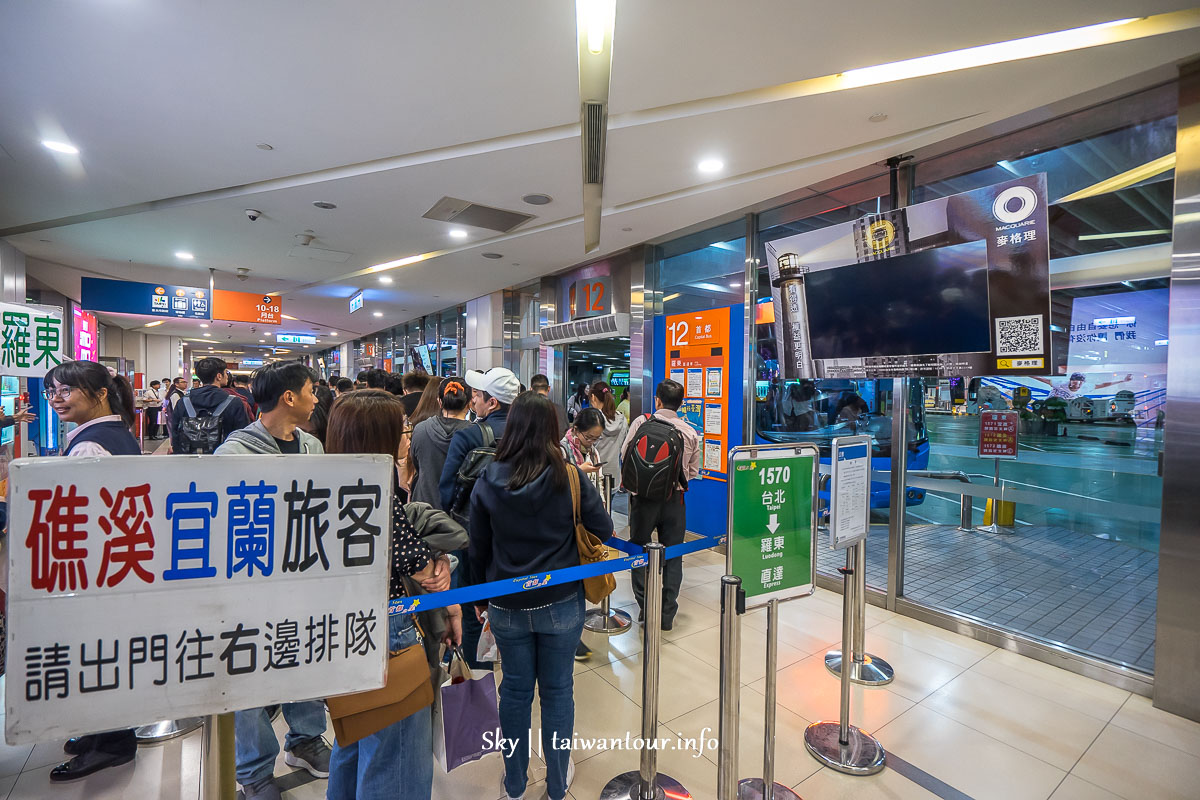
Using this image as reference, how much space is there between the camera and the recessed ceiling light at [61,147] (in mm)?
3602

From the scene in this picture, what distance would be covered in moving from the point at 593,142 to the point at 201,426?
138 inches

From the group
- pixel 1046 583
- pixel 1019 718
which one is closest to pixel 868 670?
pixel 1019 718

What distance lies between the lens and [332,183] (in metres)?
4.29

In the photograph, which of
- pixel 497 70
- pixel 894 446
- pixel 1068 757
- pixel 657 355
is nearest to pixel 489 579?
pixel 497 70

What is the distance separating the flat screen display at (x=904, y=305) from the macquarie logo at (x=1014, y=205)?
182mm

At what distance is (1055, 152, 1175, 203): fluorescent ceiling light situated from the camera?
2965mm

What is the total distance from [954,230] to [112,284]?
32.8ft

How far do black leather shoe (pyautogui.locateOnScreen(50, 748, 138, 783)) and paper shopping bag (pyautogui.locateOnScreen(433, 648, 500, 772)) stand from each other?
1692 millimetres

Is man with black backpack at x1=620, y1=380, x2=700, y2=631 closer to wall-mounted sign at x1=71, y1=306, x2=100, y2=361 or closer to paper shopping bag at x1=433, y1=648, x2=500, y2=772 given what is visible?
paper shopping bag at x1=433, y1=648, x2=500, y2=772

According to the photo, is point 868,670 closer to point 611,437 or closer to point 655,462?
point 655,462

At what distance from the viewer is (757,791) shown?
2232mm

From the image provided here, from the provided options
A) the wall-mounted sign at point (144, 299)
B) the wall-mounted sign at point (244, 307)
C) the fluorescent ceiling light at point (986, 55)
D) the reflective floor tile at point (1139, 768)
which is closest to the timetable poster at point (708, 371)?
the fluorescent ceiling light at point (986, 55)

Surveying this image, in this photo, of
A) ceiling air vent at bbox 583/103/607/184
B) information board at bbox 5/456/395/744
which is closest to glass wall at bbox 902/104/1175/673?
ceiling air vent at bbox 583/103/607/184

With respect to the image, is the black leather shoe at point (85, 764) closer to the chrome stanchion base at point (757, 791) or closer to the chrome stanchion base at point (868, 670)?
the chrome stanchion base at point (757, 791)
